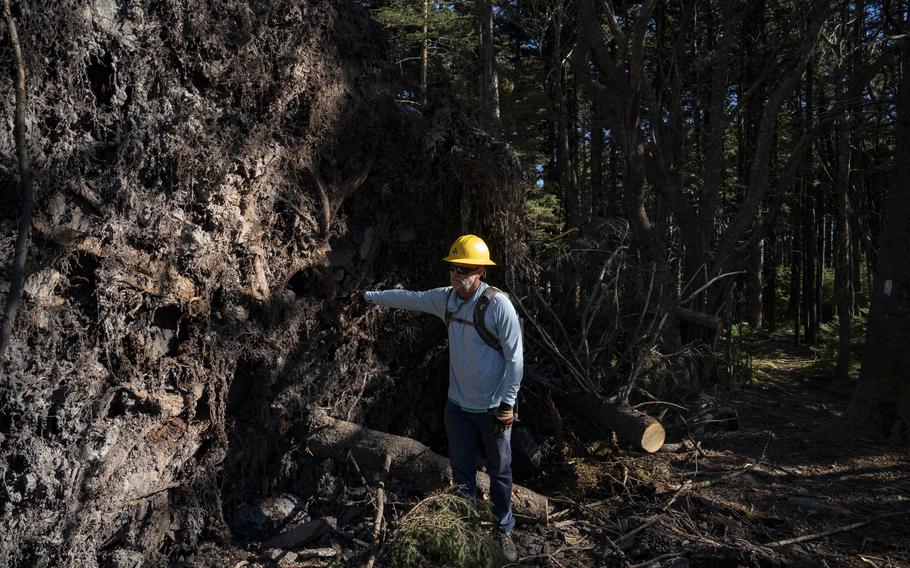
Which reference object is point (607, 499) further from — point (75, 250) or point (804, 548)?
point (75, 250)

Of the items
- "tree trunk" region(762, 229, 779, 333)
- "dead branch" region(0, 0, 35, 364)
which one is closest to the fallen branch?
"dead branch" region(0, 0, 35, 364)

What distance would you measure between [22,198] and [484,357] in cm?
321

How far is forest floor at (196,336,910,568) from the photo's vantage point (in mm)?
4551

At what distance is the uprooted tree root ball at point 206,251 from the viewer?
3.96m

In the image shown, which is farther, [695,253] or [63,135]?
[695,253]

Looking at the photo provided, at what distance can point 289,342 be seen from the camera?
5605mm

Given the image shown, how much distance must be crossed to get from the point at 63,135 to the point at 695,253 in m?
8.41

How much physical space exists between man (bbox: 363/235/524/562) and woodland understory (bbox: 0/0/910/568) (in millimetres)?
487

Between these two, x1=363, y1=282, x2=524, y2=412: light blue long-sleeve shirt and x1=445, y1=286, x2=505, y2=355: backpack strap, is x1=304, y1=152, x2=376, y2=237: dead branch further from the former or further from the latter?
x1=445, y1=286, x2=505, y2=355: backpack strap

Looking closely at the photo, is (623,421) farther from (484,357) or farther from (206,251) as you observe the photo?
(206,251)

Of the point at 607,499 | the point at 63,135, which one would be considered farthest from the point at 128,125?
the point at 607,499

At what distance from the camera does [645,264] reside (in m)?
8.88

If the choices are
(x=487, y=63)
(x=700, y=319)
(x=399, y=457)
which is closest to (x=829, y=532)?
(x=399, y=457)

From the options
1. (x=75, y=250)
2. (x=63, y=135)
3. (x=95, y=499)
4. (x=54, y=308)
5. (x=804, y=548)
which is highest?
(x=63, y=135)
